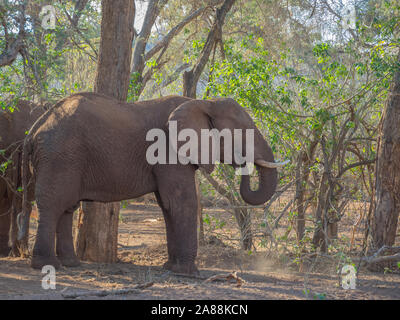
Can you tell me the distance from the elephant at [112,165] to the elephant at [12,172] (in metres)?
1.44

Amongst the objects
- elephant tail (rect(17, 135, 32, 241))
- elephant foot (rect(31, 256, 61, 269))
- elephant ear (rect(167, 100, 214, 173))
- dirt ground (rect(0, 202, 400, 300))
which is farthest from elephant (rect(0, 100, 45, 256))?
elephant ear (rect(167, 100, 214, 173))

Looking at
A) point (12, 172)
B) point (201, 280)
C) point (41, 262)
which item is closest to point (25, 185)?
point (41, 262)

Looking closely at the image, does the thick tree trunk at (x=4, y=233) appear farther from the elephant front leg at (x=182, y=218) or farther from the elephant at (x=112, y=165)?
the elephant front leg at (x=182, y=218)

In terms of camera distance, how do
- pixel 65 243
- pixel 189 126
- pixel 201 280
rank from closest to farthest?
pixel 201 280 < pixel 189 126 < pixel 65 243

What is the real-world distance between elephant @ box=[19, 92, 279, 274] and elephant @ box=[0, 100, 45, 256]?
1442mm

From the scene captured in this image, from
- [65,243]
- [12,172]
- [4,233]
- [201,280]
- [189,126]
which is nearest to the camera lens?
[201,280]

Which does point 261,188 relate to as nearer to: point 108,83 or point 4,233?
point 108,83

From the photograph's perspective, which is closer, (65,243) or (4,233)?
(65,243)

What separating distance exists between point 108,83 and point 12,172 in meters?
2.25

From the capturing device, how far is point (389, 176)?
8250 mm

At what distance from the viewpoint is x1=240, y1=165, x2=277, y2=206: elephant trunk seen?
26.1 feet

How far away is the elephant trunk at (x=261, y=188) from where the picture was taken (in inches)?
313
